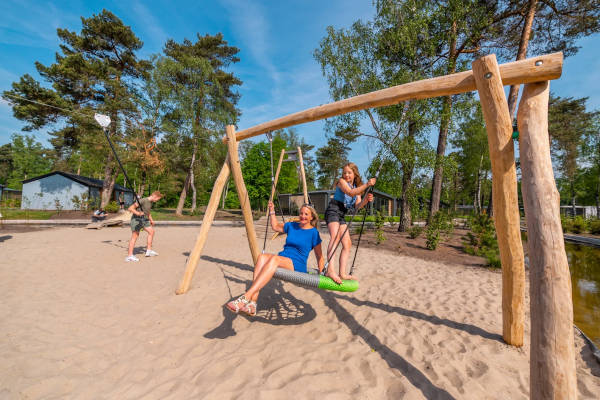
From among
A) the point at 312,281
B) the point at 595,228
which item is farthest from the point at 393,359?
the point at 595,228

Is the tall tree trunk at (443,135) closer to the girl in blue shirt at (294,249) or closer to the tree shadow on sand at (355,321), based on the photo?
the tree shadow on sand at (355,321)

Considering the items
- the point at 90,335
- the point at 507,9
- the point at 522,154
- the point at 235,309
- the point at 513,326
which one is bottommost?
the point at 90,335

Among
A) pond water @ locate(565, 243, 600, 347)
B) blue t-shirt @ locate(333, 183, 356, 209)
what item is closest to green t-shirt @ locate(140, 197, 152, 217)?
blue t-shirt @ locate(333, 183, 356, 209)

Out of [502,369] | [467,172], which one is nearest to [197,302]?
[502,369]

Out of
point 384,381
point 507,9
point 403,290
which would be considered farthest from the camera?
point 507,9

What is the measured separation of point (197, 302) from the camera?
358 centimetres

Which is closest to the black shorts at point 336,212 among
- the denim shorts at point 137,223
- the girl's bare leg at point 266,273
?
the girl's bare leg at point 266,273

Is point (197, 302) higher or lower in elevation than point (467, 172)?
lower

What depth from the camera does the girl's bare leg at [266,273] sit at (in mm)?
2393

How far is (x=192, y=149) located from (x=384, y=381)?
22483 mm

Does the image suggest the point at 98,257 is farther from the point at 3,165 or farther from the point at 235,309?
the point at 3,165

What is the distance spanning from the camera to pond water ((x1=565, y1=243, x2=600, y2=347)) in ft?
11.9

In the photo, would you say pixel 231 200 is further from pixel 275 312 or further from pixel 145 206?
pixel 275 312

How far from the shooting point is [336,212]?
359cm
